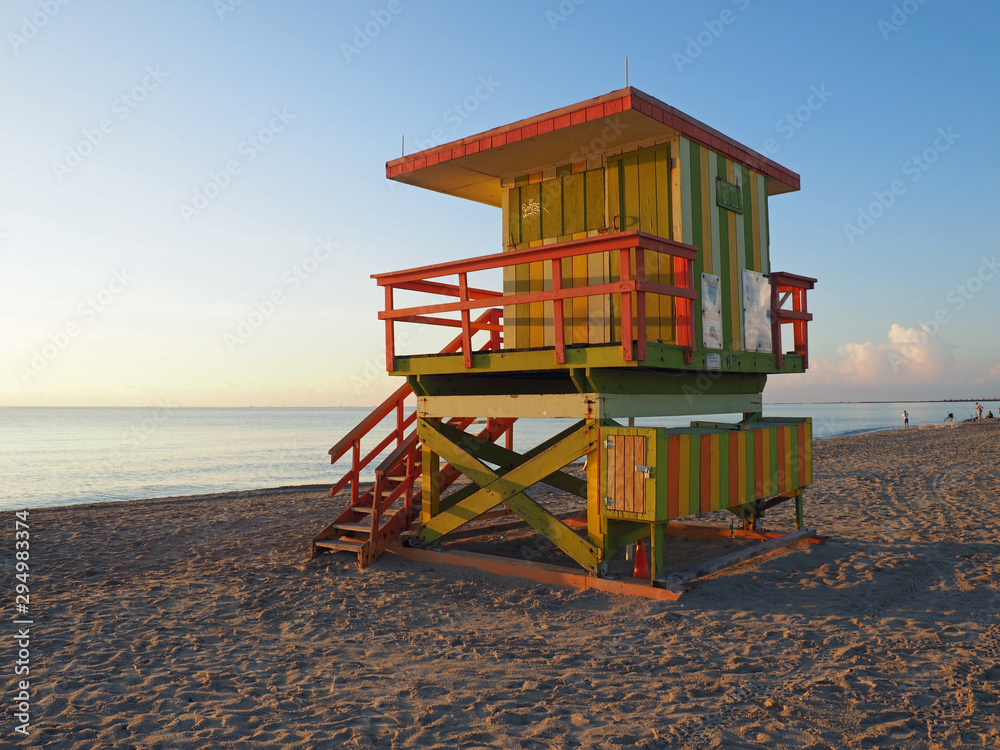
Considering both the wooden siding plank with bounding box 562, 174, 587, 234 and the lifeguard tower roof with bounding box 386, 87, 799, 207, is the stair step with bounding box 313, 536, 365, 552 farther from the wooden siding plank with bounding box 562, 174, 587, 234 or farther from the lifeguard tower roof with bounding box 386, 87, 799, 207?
the lifeguard tower roof with bounding box 386, 87, 799, 207

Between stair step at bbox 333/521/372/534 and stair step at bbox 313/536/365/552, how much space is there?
0.45 ft

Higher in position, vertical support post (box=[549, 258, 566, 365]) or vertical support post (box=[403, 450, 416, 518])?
vertical support post (box=[549, 258, 566, 365])

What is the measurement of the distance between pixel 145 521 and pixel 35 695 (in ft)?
26.1

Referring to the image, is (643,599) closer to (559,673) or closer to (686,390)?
(559,673)

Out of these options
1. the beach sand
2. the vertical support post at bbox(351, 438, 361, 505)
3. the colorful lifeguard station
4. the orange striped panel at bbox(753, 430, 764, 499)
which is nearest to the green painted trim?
the colorful lifeguard station

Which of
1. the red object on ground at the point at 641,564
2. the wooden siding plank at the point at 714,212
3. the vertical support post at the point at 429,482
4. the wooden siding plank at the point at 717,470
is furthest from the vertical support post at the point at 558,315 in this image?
the wooden siding plank at the point at 714,212

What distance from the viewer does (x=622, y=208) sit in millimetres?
7816

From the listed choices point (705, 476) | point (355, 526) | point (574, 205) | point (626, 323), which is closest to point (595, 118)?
point (574, 205)

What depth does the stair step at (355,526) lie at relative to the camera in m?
8.00

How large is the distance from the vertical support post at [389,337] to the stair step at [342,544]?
2047 millimetres

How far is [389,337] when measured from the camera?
8.09 metres

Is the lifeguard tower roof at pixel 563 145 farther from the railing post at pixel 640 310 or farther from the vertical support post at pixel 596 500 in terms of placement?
the vertical support post at pixel 596 500

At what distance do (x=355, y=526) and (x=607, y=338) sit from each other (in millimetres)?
3659

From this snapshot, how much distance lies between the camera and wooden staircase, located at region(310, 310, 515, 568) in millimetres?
7977
